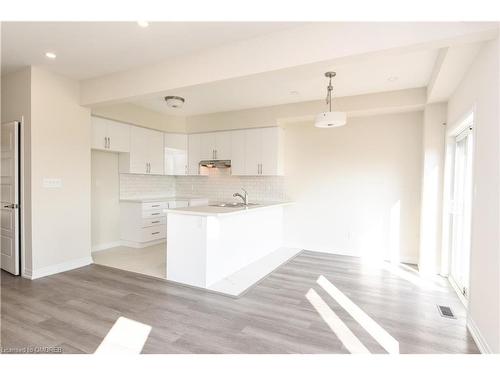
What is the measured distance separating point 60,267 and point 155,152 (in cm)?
273

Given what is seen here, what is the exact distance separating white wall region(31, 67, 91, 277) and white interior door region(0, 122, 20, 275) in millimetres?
303

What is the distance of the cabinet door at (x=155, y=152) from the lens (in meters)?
5.74

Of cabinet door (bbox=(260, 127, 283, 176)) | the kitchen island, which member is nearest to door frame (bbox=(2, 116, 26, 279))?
the kitchen island

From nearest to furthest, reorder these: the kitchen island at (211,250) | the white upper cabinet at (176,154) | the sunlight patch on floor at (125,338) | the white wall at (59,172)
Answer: the sunlight patch on floor at (125,338) < the kitchen island at (211,250) < the white wall at (59,172) < the white upper cabinet at (176,154)

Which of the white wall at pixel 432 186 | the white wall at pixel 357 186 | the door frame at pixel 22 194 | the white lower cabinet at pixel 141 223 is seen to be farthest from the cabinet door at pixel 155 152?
the white wall at pixel 432 186

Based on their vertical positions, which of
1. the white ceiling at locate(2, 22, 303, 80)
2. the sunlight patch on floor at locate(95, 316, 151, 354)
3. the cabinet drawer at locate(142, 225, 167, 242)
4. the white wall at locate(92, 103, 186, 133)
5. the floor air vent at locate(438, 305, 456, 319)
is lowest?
the sunlight patch on floor at locate(95, 316, 151, 354)

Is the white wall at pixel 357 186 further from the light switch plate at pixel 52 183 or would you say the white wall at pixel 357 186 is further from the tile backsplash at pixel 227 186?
the light switch plate at pixel 52 183

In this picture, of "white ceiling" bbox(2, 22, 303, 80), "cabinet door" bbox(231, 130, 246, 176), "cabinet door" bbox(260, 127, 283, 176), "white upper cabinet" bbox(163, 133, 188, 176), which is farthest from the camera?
"white upper cabinet" bbox(163, 133, 188, 176)

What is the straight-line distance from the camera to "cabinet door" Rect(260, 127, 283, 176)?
5266 mm

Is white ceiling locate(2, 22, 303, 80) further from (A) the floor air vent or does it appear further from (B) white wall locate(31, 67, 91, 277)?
(A) the floor air vent

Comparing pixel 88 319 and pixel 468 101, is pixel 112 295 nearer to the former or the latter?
pixel 88 319

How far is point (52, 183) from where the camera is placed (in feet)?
12.5

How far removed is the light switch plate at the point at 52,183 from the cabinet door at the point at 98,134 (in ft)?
3.09

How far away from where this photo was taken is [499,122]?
2.00m
